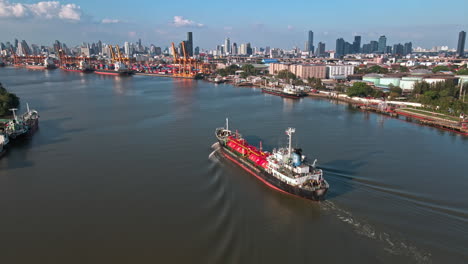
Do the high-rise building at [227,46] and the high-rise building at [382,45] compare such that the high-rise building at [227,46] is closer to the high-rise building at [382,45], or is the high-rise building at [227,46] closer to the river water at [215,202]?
the high-rise building at [382,45]

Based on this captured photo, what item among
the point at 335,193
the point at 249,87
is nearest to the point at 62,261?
the point at 335,193

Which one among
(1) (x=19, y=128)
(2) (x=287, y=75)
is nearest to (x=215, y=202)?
(1) (x=19, y=128)

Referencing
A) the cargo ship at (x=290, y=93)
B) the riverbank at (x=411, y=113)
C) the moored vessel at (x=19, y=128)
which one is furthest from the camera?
the cargo ship at (x=290, y=93)

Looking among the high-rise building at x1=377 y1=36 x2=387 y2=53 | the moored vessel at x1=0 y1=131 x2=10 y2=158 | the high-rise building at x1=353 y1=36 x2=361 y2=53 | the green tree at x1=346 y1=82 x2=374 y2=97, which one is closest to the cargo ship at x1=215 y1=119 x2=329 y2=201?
the moored vessel at x1=0 y1=131 x2=10 y2=158

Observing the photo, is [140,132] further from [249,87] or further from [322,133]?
[249,87]

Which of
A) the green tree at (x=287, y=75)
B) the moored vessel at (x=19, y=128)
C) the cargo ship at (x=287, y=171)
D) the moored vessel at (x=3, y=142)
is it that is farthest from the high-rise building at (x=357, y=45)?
the moored vessel at (x=3, y=142)

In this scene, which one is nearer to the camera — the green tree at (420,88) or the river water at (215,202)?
the river water at (215,202)

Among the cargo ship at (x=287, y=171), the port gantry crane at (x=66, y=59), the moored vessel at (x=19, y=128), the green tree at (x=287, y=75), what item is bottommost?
the cargo ship at (x=287, y=171)
